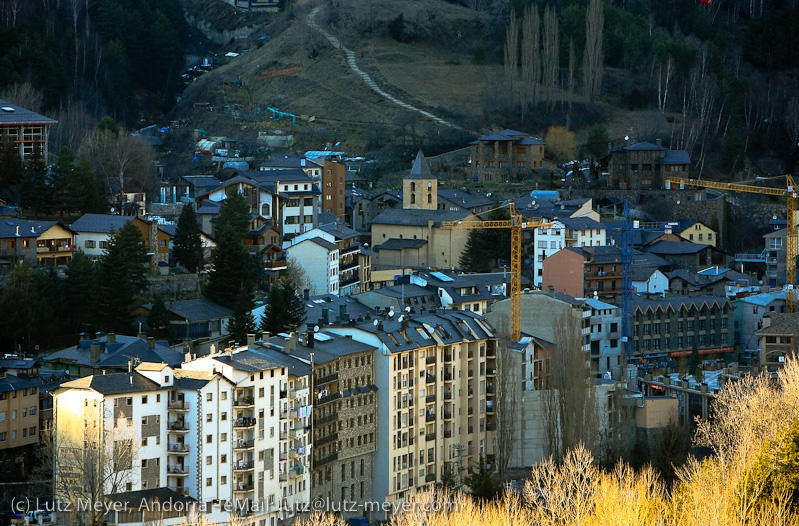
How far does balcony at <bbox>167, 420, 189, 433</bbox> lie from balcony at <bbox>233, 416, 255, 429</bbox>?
1.53 m

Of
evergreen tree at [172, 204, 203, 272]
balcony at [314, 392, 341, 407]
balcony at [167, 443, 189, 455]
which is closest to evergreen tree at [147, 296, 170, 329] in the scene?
evergreen tree at [172, 204, 203, 272]

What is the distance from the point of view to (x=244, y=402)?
4050 cm

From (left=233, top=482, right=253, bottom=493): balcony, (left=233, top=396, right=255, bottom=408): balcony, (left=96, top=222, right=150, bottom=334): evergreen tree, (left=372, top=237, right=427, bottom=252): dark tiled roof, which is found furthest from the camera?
(left=372, top=237, right=427, bottom=252): dark tiled roof

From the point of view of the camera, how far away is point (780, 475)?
83.9ft

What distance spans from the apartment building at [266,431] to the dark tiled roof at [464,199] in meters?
32.9

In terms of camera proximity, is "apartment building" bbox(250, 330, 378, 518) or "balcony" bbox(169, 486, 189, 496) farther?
"apartment building" bbox(250, 330, 378, 518)

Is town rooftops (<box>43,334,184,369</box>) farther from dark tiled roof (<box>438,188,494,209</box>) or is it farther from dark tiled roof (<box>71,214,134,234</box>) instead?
dark tiled roof (<box>438,188,494,209</box>)

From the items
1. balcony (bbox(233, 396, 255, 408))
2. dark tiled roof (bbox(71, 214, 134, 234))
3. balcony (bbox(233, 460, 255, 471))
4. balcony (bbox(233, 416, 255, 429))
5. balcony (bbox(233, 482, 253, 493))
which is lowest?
balcony (bbox(233, 482, 253, 493))

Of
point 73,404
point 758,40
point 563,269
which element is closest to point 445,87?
point 758,40

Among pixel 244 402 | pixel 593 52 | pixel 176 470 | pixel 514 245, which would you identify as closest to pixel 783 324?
pixel 514 245

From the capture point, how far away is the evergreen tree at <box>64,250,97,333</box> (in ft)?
160

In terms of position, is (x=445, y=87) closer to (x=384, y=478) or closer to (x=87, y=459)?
(x=384, y=478)

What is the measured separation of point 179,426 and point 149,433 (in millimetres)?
882

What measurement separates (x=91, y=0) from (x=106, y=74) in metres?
8.54
